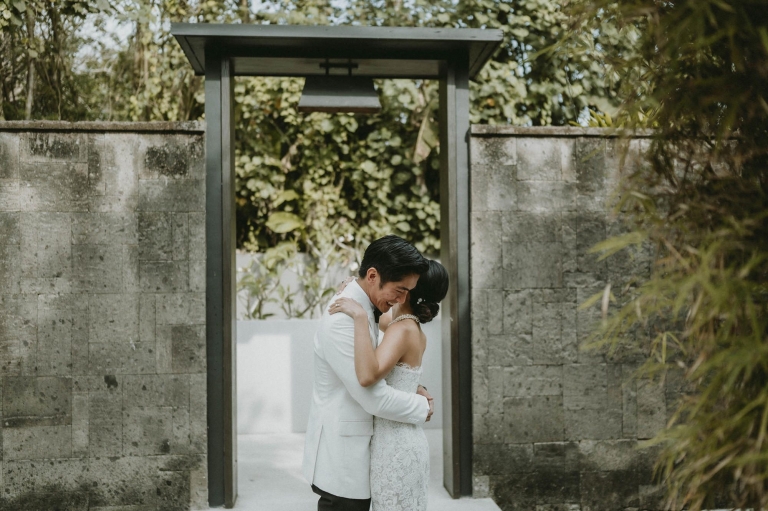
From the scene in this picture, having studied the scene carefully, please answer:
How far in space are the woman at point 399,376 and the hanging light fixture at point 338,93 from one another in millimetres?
1751

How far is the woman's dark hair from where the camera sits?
2.45 meters

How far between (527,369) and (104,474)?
243cm

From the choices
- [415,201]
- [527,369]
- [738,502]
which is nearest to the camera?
[738,502]

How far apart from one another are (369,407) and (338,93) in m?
2.29

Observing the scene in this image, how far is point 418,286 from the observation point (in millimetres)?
2447

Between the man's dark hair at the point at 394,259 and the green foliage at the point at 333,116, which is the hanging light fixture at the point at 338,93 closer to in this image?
the man's dark hair at the point at 394,259

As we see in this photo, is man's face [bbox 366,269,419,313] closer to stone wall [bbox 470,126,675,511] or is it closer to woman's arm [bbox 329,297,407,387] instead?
woman's arm [bbox 329,297,407,387]

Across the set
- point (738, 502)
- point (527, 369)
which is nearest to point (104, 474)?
point (527, 369)

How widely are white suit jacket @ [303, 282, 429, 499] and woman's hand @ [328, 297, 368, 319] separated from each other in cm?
2

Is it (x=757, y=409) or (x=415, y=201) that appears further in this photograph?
(x=415, y=201)

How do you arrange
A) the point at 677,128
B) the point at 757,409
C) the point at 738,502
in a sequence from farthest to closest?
1. the point at 677,128
2. the point at 738,502
3. the point at 757,409

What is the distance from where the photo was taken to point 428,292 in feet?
8.05

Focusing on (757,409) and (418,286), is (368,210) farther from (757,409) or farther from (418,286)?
(757,409)

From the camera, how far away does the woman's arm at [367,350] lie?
7.11 ft
